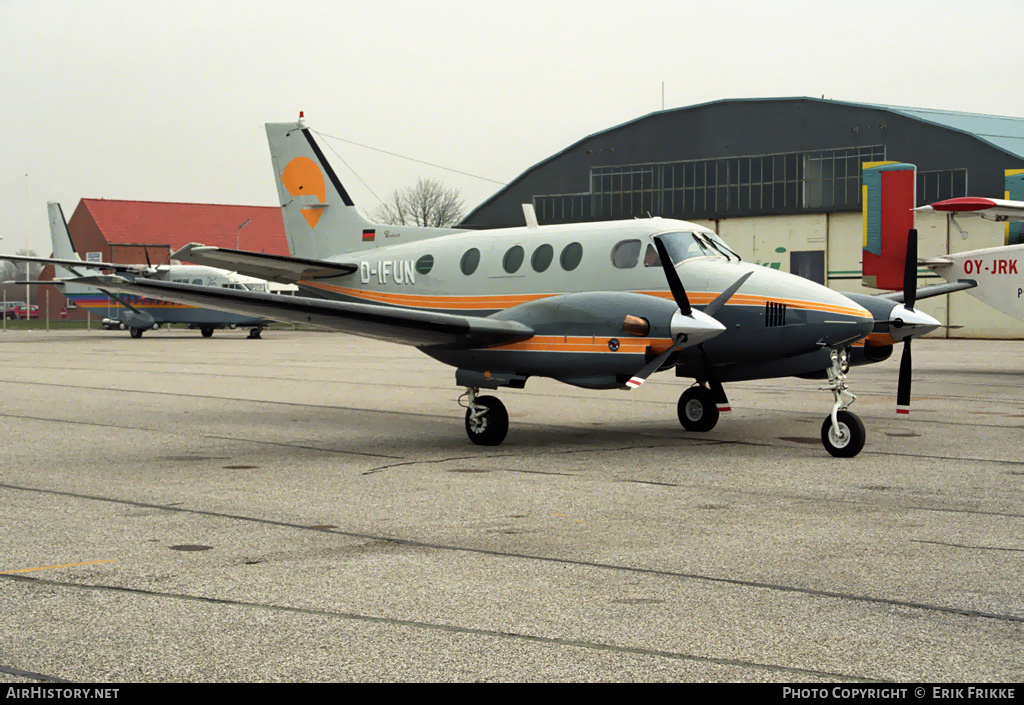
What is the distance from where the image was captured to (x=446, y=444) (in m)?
13.3

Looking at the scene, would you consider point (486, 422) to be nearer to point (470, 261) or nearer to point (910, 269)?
point (470, 261)

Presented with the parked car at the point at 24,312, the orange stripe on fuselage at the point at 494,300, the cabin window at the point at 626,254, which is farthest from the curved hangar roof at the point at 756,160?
the parked car at the point at 24,312

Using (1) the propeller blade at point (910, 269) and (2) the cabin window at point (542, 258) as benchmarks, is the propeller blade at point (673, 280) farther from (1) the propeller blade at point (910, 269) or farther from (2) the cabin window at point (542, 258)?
(1) the propeller blade at point (910, 269)

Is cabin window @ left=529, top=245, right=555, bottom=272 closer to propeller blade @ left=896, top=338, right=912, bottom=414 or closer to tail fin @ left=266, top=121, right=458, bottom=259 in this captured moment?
tail fin @ left=266, top=121, right=458, bottom=259

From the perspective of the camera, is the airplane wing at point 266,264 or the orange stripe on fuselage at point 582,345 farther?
the airplane wing at point 266,264

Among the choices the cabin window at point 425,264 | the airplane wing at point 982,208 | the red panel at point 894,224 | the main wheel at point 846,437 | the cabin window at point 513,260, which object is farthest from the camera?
the red panel at point 894,224

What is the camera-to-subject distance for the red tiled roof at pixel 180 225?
87625 millimetres

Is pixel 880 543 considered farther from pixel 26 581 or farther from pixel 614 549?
pixel 26 581

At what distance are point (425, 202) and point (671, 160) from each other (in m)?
40.3

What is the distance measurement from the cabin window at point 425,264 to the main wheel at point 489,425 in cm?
352

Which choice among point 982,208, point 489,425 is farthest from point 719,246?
point 982,208

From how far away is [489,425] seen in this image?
12922 millimetres

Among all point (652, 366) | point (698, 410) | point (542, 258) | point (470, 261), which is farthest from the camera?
point (470, 261)

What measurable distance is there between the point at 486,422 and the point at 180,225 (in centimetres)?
8255
